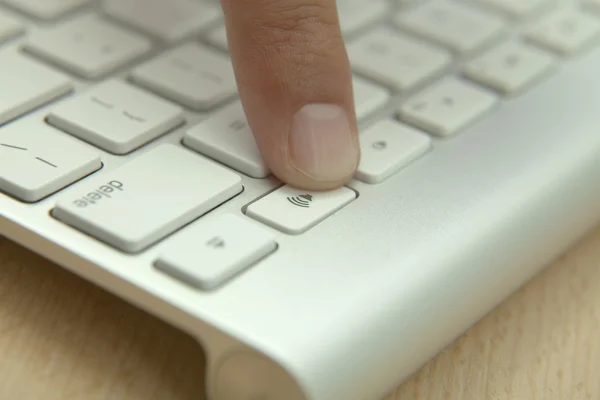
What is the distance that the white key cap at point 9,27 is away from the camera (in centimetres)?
46

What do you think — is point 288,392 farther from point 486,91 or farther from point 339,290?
point 486,91

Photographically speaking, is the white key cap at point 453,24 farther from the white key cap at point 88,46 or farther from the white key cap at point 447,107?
the white key cap at point 88,46

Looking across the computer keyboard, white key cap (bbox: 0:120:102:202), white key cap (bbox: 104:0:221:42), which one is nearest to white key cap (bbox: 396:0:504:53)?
the computer keyboard

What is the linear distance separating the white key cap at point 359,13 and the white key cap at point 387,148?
10cm

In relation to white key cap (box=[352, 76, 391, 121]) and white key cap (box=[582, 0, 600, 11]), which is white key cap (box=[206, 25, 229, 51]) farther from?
white key cap (box=[582, 0, 600, 11])

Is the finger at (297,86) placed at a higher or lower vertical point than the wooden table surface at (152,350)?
higher

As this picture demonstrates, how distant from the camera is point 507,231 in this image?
365mm

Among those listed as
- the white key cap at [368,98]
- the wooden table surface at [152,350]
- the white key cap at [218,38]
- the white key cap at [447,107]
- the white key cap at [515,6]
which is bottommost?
the wooden table surface at [152,350]

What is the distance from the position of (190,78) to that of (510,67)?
0.16 m

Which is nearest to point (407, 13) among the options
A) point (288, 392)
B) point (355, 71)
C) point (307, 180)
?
point (355, 71)

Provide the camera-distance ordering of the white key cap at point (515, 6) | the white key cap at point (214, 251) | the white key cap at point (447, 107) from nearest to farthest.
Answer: the white key cap at point (214, 251) → the white key cap at point (447, 107) → the white key cap at point (515, 6)

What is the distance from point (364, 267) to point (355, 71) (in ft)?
0.55

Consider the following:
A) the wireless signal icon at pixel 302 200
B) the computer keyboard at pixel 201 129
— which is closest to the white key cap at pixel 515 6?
the computer keyboard at pixel 201 129

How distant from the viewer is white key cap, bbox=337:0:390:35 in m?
0.50
